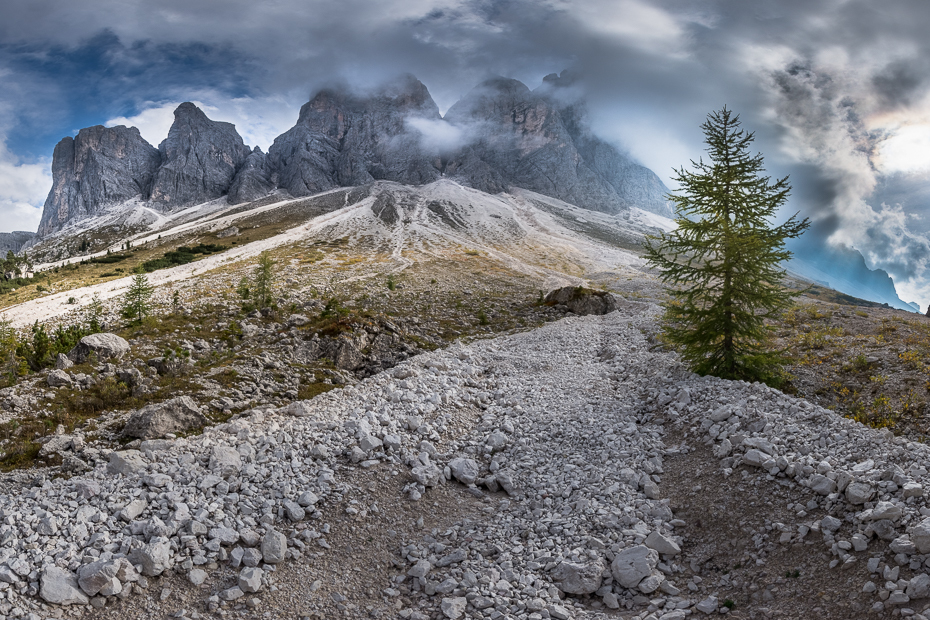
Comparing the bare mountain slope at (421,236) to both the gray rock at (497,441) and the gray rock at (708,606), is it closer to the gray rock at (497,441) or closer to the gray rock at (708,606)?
the gray rock at (497,441)

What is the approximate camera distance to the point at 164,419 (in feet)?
45.4

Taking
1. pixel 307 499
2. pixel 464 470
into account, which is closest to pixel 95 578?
pixel 307 499

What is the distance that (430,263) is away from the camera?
78.2 m

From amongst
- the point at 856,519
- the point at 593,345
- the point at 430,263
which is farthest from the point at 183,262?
the point at 856,519

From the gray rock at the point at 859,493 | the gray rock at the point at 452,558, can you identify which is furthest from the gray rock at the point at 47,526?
the gray rock at the point at 859,493

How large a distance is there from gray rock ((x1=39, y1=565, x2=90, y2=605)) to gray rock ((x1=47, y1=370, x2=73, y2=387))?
11353 mm

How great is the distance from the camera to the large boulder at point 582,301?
42.1m

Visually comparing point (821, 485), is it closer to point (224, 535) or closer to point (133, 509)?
point (224, 535)

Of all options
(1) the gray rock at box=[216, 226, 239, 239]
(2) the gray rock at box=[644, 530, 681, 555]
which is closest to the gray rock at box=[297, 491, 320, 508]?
(2) the gray rock at box=[644, 530, 681, 555]

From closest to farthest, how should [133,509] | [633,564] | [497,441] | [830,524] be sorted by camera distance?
[830,524], [633,564], [133,509], [497,441]

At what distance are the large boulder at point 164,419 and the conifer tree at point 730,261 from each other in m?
17.1

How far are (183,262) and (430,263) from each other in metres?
53.2

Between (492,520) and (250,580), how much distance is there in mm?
5291

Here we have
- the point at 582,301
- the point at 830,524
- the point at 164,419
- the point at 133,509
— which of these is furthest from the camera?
the point at 582,301
